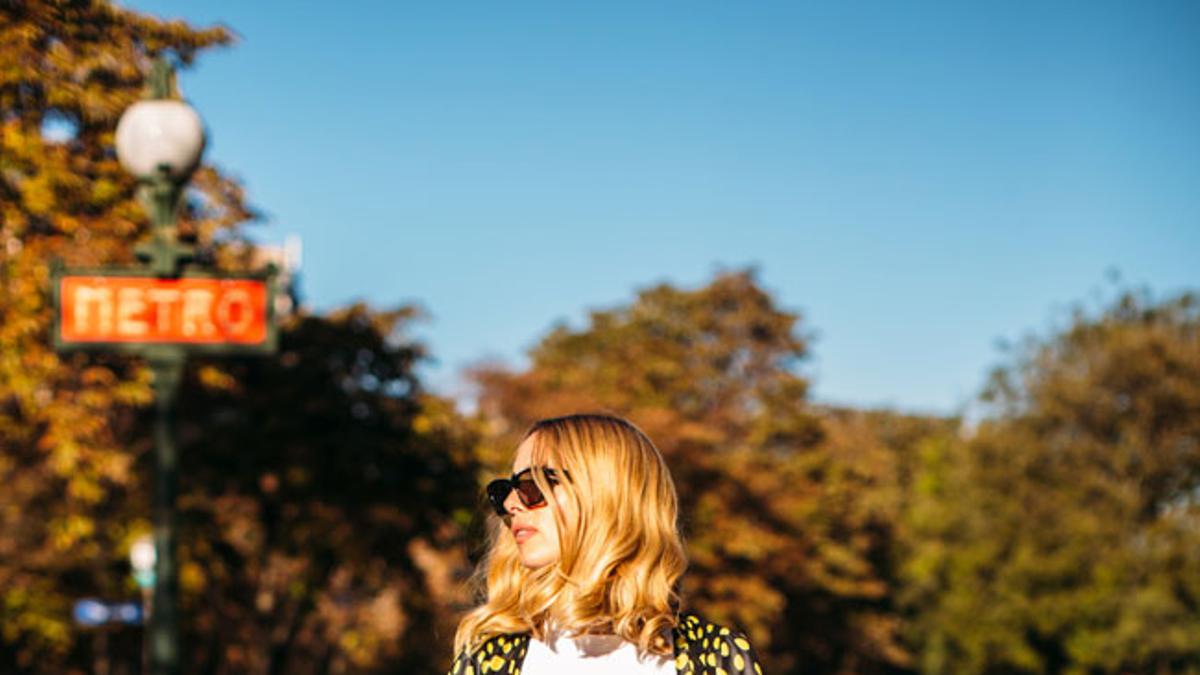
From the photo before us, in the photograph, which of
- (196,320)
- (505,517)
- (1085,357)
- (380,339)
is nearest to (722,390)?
(1085,357)

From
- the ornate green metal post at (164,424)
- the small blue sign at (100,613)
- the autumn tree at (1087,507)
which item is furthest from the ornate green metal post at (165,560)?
the autumn tree at (1087,507)

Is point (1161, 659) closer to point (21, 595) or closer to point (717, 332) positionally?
point (717, 332)

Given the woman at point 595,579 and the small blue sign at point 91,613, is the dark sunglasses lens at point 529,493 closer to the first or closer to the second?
the woman at point 595,579

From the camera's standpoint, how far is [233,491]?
21625 millimetres

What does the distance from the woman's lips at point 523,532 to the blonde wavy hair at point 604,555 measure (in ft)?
0.23

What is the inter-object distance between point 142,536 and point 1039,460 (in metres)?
28.9

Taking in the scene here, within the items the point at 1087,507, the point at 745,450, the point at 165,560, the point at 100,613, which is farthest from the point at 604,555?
the point at 1087,507

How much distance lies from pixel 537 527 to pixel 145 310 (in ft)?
Result: 16.0

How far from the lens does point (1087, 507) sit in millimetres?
41312

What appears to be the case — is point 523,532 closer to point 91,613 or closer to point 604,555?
point 604,555

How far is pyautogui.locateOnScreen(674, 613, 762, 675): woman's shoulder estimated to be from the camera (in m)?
2.82

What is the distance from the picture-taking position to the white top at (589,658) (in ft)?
9.09

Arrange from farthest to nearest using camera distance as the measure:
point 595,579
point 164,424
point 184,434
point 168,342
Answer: point 184,434 < point 168,342 < point 164,424 < point 595,579

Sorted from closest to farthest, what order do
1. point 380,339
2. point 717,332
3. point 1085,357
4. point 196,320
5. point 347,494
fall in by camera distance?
point 196,320, point 347,494, point 380,339, point 1085,357, point 717,332
